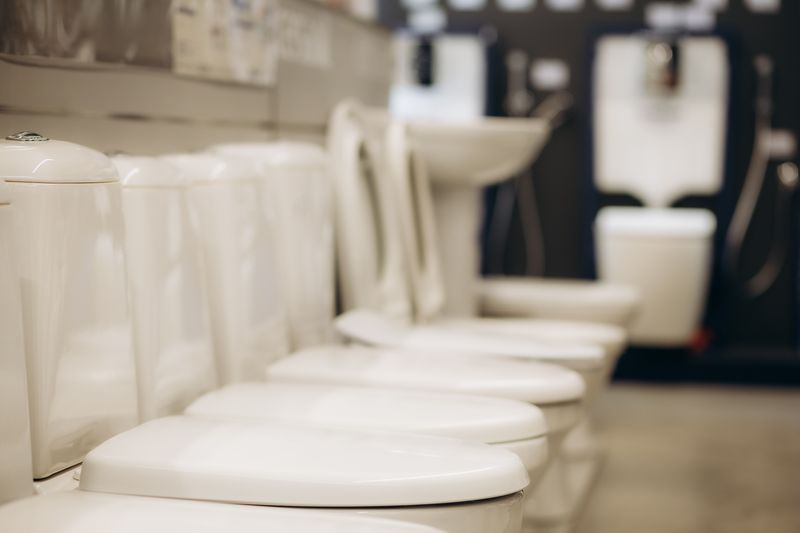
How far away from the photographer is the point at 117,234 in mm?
1505

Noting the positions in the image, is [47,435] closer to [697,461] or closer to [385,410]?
[385,410]

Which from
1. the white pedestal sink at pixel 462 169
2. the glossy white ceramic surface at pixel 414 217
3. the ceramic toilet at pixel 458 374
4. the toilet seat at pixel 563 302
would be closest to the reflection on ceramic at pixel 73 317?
the ceramic toilet at pixel 458 374

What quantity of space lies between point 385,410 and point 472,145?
148 cm

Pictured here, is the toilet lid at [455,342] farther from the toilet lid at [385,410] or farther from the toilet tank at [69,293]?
the toilet tank at [69,293]

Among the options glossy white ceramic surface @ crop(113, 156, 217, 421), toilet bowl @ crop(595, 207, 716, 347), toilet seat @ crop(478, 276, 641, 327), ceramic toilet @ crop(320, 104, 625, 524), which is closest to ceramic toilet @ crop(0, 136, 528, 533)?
glossy white ceramic surface @ crop(113, 156, 217, 421)

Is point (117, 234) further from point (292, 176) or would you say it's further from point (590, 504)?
point (590, 504)

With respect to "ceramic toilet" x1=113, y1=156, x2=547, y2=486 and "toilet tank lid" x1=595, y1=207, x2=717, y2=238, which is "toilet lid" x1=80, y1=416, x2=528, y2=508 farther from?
"toilet tank lid" x1=595, y1=207, x2=717, y2=238

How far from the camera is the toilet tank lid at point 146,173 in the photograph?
1.62m

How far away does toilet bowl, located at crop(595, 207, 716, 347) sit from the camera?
452cm

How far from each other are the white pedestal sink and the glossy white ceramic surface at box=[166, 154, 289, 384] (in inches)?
41.8

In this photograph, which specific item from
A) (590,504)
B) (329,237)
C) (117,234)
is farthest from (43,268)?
(590,504)

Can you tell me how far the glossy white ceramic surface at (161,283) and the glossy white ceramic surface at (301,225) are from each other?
439 millimetres

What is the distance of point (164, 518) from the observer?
116cm

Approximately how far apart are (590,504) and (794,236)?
2306mm
